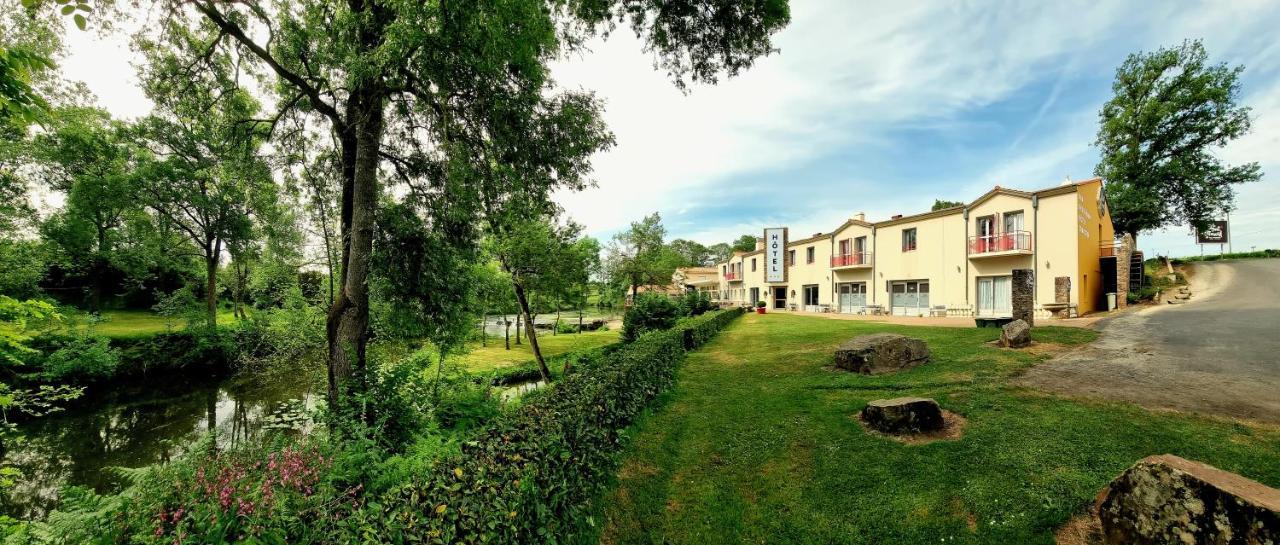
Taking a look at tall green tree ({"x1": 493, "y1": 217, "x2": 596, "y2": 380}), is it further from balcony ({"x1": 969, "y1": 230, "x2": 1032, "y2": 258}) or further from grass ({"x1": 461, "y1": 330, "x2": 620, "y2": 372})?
balcony ({"x1": 969, "y1": 230, "x2": 1032, "y2": 258})

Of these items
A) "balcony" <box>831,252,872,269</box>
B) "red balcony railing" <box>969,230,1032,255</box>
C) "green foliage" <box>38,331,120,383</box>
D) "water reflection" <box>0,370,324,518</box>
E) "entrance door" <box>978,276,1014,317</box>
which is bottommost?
"water reflection" <box>0,370,324,518</box>

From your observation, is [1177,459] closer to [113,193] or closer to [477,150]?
[477,150]

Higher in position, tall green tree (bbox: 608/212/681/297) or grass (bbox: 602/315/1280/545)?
tall green tree (bbox: 608/212/681/297)

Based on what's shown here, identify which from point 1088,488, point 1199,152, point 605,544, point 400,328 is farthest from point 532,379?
point 1199,152

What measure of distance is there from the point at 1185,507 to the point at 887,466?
2.48m

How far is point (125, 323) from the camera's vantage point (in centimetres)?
2442

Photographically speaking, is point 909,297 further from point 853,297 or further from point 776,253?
point 776,253

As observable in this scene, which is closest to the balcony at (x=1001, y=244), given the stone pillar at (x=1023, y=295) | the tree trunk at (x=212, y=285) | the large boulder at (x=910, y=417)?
the stone pillar at (x=1023, y=295)

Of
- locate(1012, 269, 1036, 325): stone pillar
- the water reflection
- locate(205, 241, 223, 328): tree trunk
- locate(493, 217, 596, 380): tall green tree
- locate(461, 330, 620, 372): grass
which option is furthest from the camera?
locate(461, 330, 620, 372): grass

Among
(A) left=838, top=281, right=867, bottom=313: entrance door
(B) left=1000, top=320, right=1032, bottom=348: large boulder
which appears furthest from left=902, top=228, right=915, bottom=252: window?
(B) left=1000, top=320, right=1032, bottom=348: large boulder

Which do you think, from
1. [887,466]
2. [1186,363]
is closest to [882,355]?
[887,466]

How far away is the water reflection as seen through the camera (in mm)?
9984

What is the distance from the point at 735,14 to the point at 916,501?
26.1 feet

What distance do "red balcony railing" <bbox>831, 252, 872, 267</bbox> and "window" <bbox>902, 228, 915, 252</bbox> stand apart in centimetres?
226
